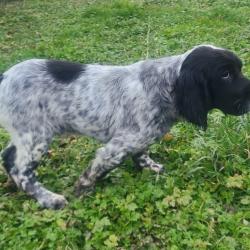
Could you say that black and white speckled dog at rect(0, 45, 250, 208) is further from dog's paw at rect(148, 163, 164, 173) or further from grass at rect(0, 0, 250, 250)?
dog's paw at rect(148, 163, 164, 173)

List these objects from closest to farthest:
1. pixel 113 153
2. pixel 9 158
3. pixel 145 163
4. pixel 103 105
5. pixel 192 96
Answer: pixel 192 96
pixel 113 153
pixel 103 105
pixel 9 158
pixel 145 163

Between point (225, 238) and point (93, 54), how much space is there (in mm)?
6034

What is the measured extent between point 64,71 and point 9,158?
966mm

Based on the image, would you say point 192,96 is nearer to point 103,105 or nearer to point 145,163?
point 103,105

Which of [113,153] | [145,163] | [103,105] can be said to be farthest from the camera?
[145,163]

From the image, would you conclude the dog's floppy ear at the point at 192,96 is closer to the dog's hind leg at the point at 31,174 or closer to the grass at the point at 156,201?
the grass at the point at 156,201

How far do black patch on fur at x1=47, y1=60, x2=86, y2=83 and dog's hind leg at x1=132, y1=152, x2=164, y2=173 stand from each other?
0.94 m

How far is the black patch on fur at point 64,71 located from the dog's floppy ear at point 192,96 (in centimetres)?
91

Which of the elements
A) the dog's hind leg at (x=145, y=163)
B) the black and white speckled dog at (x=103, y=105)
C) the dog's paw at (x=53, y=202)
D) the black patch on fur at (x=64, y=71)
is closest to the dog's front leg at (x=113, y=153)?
the black and white speckled dog at (x=103, y=105)

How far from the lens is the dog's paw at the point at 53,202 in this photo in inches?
176

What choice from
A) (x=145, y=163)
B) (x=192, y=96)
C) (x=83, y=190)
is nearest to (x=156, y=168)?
(x=145, y=163)

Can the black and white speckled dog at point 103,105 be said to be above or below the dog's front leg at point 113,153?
above

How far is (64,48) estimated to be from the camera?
9594mm

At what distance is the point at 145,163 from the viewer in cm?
489
